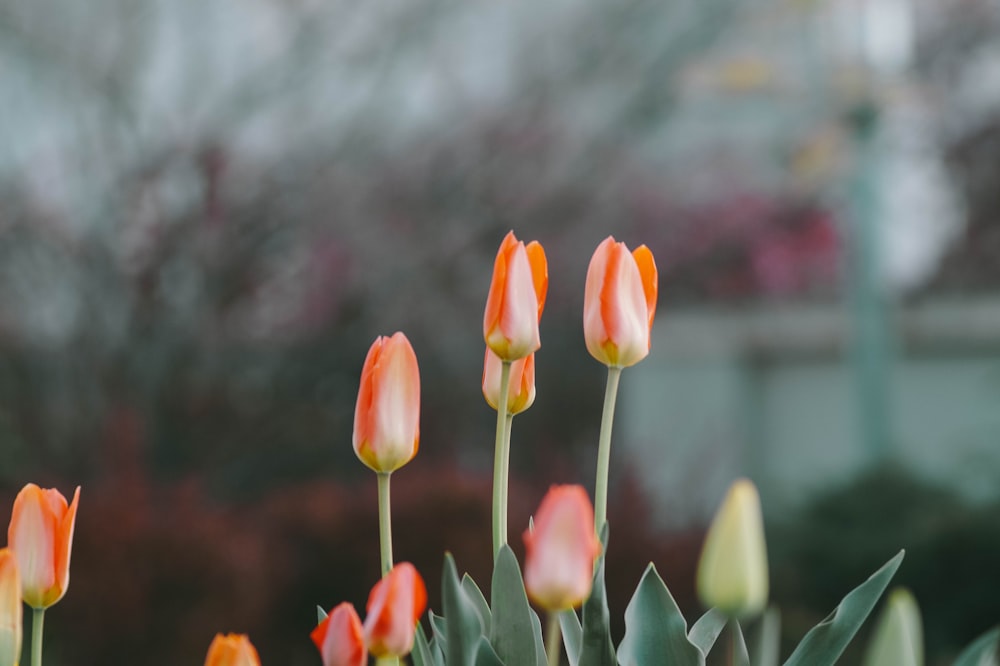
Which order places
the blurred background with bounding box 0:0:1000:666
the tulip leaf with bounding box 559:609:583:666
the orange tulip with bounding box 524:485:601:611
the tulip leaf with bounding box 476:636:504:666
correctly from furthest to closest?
the blurred background with bounding box 0:0:1000:666 < the tulip leaf with bounding box 559:609:583:666 < the tulip leaf with bounding box 476:636:504:666 < the orange tulip with bounding box 524:485:601:611

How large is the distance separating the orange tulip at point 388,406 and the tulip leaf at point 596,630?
13 cm

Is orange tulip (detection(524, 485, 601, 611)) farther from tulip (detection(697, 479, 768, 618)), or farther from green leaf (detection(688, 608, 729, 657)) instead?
green leaf (detection(688, 608, 729, 657))

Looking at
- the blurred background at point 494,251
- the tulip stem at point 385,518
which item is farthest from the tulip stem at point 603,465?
the blurred background at point 494,251

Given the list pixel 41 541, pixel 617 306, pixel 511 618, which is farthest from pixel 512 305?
pixel 41 541

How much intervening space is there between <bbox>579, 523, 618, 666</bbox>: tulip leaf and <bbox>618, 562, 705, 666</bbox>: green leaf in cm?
3

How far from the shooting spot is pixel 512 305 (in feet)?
2.30

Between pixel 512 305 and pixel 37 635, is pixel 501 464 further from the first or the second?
pixel 37 635

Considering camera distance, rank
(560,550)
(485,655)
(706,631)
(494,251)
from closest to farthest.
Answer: (560,550), (485,655), (706,631), (494,251)

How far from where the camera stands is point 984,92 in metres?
8.80

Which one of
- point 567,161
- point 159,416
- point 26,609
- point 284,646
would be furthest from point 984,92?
point 26,609

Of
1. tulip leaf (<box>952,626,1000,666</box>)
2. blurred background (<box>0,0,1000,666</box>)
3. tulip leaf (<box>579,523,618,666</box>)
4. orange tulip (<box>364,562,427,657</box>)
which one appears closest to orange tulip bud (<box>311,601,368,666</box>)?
orange tulip (<box>364,562,427,657</box>)

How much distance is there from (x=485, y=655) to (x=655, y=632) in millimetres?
105

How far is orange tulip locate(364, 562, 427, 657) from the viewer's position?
573 millimetres

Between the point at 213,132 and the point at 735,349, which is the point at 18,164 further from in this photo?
the point at 735,349
